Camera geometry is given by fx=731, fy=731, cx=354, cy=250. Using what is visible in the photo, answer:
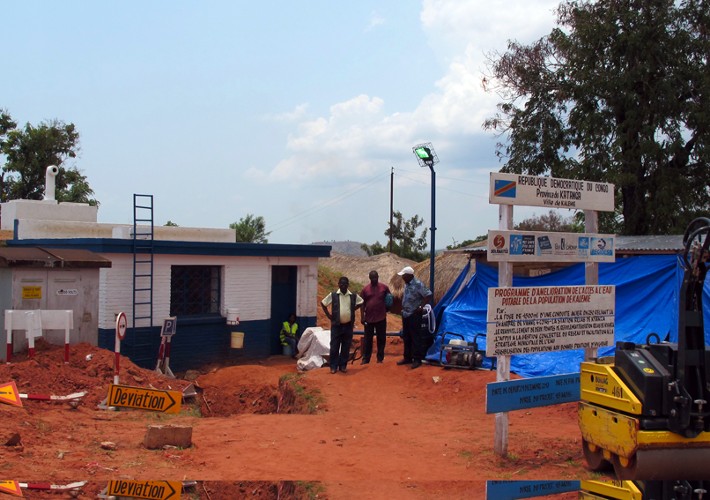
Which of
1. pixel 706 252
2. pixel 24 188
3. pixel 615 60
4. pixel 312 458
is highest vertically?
pixel 615 60

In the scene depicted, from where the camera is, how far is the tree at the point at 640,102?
61.9ft

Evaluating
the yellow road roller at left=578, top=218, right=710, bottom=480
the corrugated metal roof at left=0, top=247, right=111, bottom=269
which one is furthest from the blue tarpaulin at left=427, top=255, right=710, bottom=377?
the corrugated metal roof at left=0, top=247, right=111, bottom=269

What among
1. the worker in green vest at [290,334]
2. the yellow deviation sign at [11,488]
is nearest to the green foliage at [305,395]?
the worker in green vest at [290,334]

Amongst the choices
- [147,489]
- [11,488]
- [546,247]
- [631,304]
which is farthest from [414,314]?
[11,488]

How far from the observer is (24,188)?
31969 millimetres

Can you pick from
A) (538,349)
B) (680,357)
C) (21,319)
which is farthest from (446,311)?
(680,357)

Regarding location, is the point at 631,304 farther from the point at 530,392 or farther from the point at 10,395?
the point at 10,395

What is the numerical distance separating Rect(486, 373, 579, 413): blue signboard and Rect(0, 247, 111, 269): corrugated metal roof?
344 inches

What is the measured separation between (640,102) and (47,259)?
14.9m

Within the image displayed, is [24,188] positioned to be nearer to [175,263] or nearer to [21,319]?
[175,263]

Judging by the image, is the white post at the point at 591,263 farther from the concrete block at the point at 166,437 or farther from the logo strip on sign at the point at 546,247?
the concrete block at the point at 166,437

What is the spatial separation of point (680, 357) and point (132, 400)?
23.7 ft

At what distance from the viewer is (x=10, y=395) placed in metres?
9.91

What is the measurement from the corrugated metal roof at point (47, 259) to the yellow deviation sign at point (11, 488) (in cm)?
692
